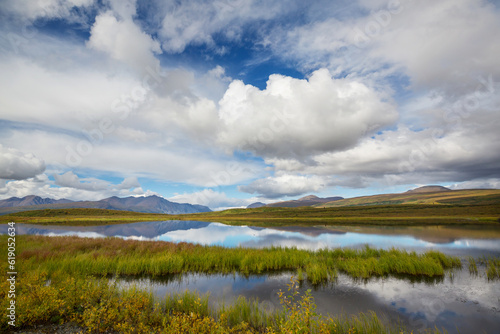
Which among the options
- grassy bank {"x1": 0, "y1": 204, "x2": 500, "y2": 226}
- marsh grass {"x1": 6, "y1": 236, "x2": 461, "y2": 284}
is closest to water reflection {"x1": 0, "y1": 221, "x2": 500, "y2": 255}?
marsh grass {"x1": 6, "y1": 236, "x2": 461, "y2": 284}

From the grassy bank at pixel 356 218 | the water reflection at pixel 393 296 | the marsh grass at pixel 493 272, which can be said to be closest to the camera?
the water reflection at pixel 393 296

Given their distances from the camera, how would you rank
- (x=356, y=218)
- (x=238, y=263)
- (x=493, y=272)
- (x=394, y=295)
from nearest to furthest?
(x=394, y=295), (x=493, y=272), (x=238, y=263), (x=356, y=218)

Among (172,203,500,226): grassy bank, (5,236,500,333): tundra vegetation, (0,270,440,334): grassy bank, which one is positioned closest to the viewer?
(0,270,440,334): grassy bank

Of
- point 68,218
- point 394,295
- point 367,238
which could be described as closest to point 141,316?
point 394,295

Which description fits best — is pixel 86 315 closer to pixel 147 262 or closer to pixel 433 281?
pixel 147 262

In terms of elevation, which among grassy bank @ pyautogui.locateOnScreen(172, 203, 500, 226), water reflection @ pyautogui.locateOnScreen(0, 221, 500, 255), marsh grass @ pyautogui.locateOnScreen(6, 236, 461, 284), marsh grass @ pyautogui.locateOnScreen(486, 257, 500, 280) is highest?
marsh grass @ pyautogui.locateOnScreen(6, 236, 461, 284)

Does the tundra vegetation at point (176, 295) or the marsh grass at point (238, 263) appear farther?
the marsh grass at point (238, 263)

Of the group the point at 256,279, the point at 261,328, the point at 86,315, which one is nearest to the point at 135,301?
the point at 86,315

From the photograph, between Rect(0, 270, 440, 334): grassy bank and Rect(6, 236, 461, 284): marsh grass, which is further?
Rect(6, 236, 461, 284): marsh grass

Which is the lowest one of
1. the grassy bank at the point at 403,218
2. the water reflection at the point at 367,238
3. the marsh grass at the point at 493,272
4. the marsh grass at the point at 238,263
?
the grassy bank at the point at 403,218

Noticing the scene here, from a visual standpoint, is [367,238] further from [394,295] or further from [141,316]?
[141,316]

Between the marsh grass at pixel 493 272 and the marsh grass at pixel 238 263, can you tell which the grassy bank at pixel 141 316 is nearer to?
the marsh grass at pixel 238 263

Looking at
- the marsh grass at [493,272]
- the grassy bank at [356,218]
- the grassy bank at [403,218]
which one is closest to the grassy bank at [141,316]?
the marsh grass at [493,272]

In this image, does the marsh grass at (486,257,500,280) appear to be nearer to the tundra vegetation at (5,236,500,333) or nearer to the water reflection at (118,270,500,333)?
the tundra vegetation at (5,236,500,333)
